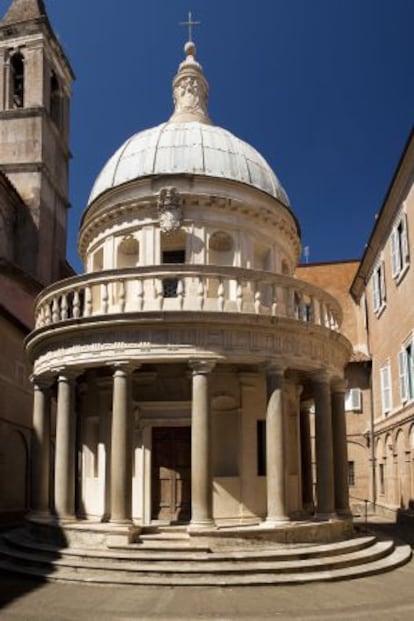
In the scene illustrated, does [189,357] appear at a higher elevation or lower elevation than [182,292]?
lower

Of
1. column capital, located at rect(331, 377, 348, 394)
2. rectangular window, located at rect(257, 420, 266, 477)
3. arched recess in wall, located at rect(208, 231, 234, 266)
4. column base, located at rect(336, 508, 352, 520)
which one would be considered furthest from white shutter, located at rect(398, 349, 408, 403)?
rectangular window, located at rect(257, 420, 266, 477)

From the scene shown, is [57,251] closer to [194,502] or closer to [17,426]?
[17,426]

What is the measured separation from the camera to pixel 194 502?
1572cm

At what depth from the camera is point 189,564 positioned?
48.0 ft

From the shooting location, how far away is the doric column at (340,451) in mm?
19688

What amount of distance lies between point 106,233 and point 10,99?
2445cm

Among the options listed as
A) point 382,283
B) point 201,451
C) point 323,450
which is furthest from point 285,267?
point 382,283

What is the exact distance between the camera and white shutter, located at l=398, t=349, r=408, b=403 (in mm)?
26812

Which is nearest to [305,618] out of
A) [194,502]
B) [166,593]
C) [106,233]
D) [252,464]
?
[166,593]

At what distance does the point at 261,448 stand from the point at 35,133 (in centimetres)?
2790

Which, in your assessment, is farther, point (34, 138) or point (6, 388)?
point (34, 138)

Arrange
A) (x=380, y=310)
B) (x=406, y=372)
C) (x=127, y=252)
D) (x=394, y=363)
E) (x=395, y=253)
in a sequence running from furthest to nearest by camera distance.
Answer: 1. (x=380, y=310)
2. (x=394, y=363)
3. (x=395, y=253)
4. (x=406, y=372)
5. (x=127, y=252)

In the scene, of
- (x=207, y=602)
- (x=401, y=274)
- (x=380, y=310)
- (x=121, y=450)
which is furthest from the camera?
(x=380, y=310)

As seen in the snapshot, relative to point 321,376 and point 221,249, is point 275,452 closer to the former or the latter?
point 321,376
